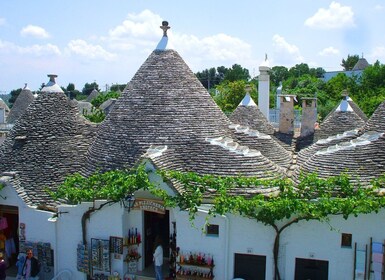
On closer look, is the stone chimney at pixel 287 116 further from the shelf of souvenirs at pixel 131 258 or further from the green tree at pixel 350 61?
the green tree at pixel 350 61

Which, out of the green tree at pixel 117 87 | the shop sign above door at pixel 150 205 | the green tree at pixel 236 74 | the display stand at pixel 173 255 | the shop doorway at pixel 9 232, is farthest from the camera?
the green tree at pixel 117 87

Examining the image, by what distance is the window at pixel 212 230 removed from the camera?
12294 mm

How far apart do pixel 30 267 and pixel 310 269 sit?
7743 mm

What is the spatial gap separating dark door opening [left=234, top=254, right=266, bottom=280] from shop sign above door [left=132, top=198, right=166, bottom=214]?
95.6 inches

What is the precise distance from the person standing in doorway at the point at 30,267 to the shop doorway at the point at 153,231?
3140 millimetres

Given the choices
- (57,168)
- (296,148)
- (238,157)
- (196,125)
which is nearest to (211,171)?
(238,157)

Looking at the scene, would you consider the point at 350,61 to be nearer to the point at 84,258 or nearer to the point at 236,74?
the point at 236,74

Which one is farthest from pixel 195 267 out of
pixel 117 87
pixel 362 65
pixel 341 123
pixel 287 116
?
pixel 117 87

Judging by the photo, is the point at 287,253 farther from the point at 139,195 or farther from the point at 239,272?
the point at 139,195

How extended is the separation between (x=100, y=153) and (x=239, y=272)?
5.67 meters

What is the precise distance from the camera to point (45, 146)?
15445mm

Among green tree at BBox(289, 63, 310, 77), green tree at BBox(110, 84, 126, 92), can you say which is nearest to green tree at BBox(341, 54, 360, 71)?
green tree at BBox(289, 63, 310, 77)

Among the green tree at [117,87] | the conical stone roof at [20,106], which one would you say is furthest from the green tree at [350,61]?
the conical stone roof at [20,106]

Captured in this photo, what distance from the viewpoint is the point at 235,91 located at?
51.0 metres
